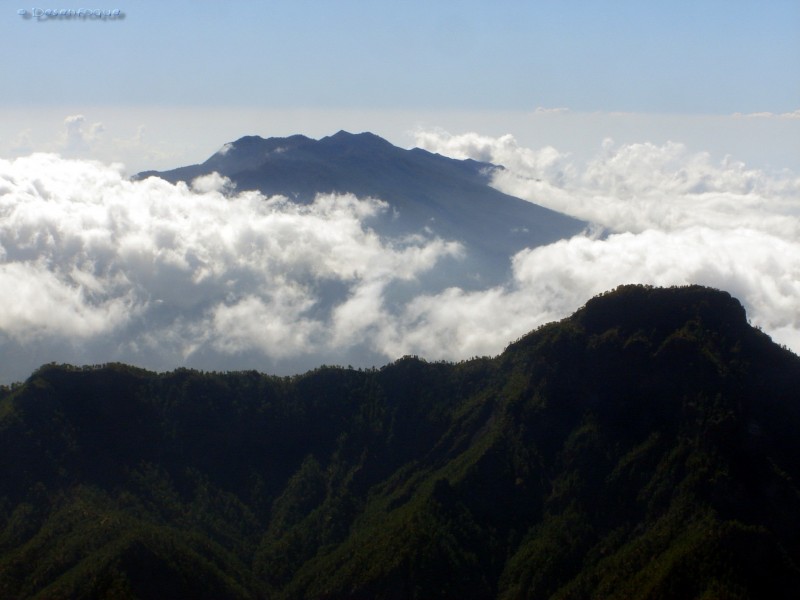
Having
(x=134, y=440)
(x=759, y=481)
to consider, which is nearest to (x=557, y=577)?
(x=759, y=481)

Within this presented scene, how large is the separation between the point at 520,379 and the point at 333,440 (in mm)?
27732

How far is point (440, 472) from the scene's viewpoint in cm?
10675

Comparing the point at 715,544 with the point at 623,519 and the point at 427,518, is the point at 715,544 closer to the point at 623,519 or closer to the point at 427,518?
the point at 623,519

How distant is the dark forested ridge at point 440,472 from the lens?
85.6 m

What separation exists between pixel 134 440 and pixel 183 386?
1142cm

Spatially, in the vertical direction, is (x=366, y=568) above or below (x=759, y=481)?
below

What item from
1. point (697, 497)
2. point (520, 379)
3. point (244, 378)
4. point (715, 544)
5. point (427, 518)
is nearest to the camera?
point (715, 544)

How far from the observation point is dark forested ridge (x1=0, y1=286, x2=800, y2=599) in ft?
281

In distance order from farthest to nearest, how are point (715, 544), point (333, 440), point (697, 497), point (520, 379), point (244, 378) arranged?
point (244, 378) → point (333, 440) → point (520, 379) → point (697, 497) → point (715, 544)

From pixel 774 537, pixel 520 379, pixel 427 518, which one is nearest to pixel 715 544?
pixel 774 537

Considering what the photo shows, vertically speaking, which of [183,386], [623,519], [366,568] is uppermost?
[183,386]

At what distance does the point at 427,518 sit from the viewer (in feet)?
311

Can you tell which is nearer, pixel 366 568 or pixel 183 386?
pixel 366 568

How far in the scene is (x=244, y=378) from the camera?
5084 inches
